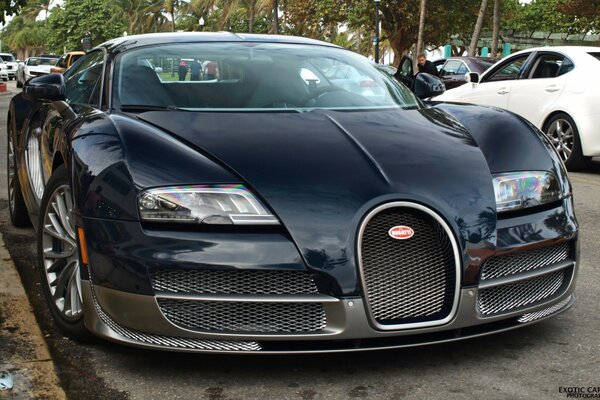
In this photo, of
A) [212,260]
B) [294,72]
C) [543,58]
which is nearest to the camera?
[212,260]

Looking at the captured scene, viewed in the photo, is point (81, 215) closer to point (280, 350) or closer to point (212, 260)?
point (212, 260)

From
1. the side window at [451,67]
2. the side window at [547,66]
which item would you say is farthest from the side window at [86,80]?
the side window at [451,67]

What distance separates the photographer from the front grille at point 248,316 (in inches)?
131

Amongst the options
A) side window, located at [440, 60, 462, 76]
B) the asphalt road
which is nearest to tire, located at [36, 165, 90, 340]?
the asphalt road

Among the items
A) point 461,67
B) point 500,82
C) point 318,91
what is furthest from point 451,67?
point 318,91

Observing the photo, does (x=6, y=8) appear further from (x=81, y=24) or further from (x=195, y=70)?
(x=81, y=24)

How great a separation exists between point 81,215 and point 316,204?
90cm

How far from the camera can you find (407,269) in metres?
3.40

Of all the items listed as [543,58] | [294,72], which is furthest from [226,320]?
[543,58]

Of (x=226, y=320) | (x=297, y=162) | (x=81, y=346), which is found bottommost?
(x=81, y=346)

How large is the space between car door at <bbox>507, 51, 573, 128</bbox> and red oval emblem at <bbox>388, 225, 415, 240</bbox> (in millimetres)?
7980

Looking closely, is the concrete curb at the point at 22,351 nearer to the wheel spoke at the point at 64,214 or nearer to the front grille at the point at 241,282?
the wheel spoke at the point at 64,214

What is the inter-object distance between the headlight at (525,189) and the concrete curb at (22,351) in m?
1.80

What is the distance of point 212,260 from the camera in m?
3.26
